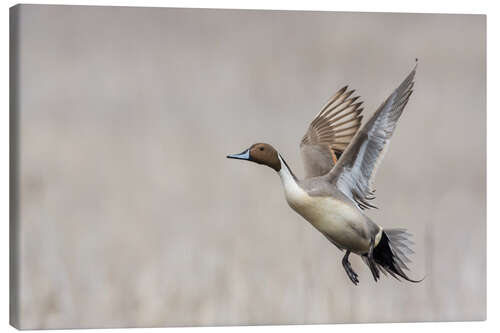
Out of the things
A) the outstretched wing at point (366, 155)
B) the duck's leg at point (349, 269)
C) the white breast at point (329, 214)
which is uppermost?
the outstretched wing at point (366, 155)

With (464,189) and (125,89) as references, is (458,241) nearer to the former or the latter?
(464,189)

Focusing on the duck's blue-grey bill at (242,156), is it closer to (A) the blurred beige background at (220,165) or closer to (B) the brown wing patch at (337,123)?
(A) the blurred beige background at (220,165)

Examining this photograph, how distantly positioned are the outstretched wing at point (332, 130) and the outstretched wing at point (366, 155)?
0.36ft

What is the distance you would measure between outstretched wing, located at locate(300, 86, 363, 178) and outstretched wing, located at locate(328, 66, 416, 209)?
4.3 inches

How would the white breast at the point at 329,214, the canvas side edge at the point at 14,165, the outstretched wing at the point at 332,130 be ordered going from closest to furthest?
the canvas side edge at the point at 14,165 < the white breast at the point at 329,214 < the outstretched wing at the point at 332,130

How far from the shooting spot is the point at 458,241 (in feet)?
22.3

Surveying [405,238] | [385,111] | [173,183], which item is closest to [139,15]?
[173,183]

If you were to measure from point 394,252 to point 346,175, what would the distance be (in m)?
0.55

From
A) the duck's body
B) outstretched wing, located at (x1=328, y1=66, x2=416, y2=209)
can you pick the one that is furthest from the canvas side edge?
outstretched wing, located at (x1=328, y1=66, x2=416, y2=209)

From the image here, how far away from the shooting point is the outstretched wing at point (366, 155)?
6465 mm

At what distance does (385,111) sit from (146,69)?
1.32m

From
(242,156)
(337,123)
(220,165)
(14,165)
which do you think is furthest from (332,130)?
(14,165)

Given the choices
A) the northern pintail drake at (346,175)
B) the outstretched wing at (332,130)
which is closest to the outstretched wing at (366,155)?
the northern pintail drake at (346,175)

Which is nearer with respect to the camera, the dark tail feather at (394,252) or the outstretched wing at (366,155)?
the outstretched wing at (366,155)
